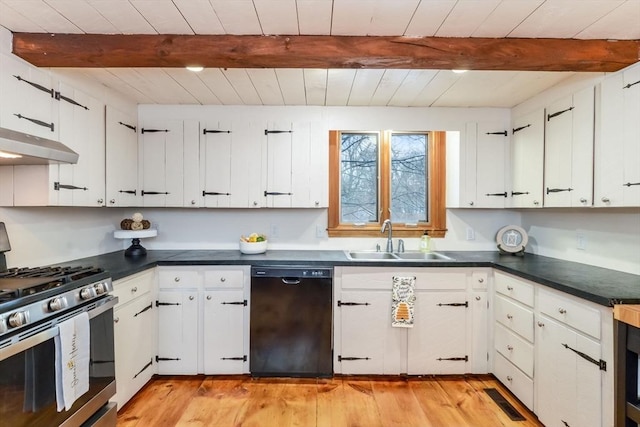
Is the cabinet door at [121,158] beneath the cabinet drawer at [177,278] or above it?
above

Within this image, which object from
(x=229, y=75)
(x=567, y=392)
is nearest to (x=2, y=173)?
(x=229, y=75)

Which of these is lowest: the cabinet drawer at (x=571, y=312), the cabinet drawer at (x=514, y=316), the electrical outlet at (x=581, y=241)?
the cabinet drawer at (x=514, y=316)

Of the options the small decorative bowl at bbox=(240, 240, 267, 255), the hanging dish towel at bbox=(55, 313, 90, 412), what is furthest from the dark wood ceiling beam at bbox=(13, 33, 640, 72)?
the small decorative bowl at bbox=(240, 240, 267, 255)

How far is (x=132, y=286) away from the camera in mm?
2182

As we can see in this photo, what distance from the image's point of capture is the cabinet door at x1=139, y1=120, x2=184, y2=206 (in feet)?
9.38

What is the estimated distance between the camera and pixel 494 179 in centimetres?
291

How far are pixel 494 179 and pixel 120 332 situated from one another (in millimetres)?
3131

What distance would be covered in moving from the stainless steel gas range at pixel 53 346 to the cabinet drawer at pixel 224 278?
2.44 feet

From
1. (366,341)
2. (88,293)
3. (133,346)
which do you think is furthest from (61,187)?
(366,341)

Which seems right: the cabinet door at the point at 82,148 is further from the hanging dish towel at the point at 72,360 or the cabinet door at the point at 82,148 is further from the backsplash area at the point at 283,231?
the hanging dish towel at the point at 72,360

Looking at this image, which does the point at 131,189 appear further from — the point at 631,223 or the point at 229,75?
the point at 631,223

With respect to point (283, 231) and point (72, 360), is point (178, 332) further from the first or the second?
point (283, 231)

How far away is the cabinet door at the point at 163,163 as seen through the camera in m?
2.86

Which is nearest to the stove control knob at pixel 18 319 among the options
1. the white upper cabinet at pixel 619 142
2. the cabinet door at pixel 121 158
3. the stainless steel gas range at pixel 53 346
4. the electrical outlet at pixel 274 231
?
the stainless steel gas range at pixel 53 346
